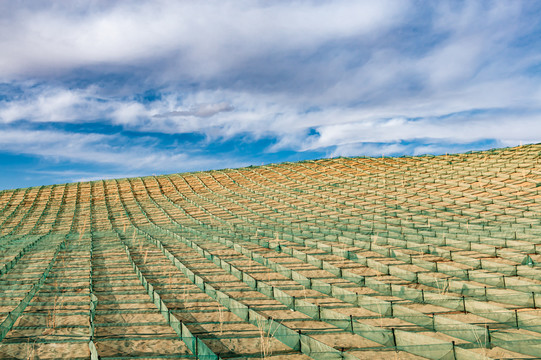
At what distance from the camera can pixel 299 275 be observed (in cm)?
1942

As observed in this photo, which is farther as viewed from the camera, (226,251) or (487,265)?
(226,251)

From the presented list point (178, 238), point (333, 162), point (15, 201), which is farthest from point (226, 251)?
point (15, 201)

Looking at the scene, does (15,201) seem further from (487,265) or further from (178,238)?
(487,265)

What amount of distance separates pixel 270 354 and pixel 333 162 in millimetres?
54834

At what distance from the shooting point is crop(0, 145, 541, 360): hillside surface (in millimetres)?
12719

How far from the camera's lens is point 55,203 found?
58.1m

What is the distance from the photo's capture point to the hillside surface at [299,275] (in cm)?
1272

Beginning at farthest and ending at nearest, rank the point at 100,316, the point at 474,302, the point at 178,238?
the point at 178,238, the point at 100,316, the point at 474,302

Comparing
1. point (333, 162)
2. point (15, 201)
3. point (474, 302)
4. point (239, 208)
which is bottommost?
point (474, 302)

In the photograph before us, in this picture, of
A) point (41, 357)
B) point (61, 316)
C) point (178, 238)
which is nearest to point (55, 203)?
point (178, 238)

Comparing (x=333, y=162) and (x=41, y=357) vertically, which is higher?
(x=333, y=162)

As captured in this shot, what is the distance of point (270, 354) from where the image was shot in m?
12.2

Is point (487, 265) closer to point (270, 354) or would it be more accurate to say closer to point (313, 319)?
point (313, 319)

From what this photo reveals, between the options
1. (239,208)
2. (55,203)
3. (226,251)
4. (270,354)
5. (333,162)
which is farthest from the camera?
(333,162)
